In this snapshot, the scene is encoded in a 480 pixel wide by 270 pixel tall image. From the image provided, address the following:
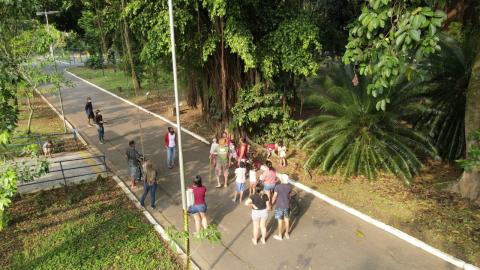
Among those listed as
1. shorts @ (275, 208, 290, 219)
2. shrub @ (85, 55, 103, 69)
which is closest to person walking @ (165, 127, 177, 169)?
shorts @ (275, 208, 290, 219)

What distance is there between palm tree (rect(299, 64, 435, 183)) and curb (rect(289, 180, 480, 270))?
1154 mm

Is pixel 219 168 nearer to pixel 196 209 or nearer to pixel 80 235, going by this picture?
pixel 196 209

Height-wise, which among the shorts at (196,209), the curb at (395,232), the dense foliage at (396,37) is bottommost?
the curb at (395,232)

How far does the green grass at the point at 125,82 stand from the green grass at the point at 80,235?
30.8ft

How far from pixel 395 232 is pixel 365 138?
11.4 ft

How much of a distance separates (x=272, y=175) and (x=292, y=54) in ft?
13.3

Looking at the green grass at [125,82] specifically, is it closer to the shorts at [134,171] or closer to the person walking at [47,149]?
the person walking at [47,149]

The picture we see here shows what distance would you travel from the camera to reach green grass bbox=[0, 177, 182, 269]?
7.46 meters

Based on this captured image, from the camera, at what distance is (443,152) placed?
11445 mm

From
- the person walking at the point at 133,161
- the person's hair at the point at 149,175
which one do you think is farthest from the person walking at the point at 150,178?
the person walking at the point at 133,161

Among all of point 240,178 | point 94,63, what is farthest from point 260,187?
point 94,63

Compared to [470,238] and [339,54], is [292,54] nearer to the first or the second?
[339,54]

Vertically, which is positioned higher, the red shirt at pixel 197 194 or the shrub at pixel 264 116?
the shrub at pixel 264 116

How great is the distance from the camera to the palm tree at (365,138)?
10.5m
